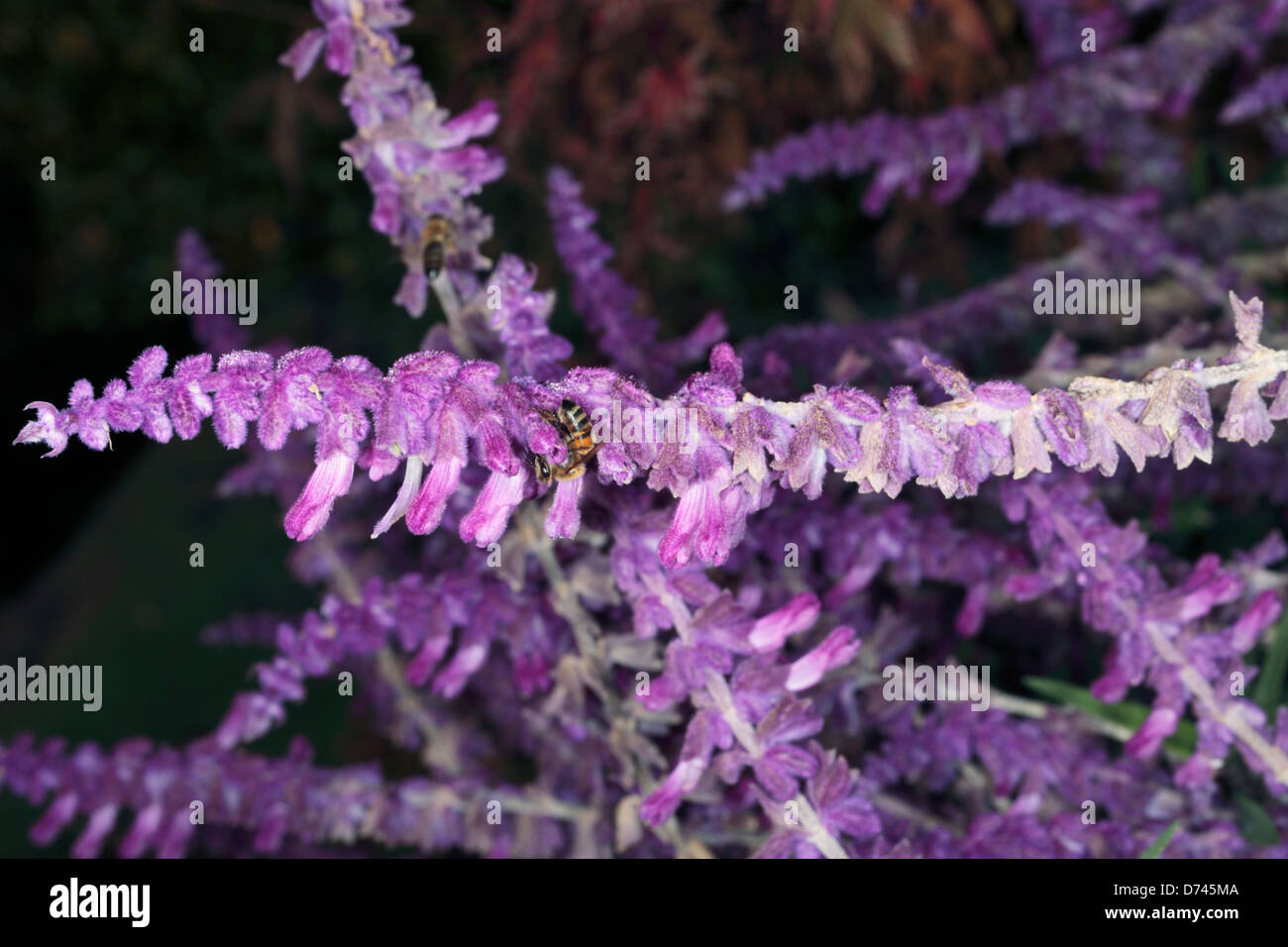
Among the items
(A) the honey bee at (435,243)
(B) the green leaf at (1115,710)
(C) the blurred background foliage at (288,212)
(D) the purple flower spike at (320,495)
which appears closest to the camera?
(D) the purple flower spike at (320,495)

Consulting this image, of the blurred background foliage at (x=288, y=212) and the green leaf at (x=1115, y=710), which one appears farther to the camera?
the blurred background foliage at (x=288, y=212)

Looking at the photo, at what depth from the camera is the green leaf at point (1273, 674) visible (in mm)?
675

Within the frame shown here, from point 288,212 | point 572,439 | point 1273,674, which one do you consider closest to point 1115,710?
point 1273,674

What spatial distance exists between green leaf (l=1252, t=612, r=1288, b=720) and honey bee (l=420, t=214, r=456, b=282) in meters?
0.53

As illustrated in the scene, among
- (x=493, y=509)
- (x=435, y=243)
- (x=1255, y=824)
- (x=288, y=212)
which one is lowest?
(x=1255, y=824)

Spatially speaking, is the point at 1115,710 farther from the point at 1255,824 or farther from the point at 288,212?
the point at 288,212

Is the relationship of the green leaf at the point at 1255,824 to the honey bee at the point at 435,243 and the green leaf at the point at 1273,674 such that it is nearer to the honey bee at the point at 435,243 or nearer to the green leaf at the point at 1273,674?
the green leaf at the point at 1273,674

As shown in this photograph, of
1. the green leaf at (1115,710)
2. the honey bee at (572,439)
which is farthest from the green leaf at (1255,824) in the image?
the honey bee at (572,439)

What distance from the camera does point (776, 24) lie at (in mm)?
1108

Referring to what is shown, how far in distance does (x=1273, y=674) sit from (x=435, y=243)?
21.4 inches

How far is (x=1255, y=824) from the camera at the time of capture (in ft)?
2.07

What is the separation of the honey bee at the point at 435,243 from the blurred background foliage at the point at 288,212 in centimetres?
16
